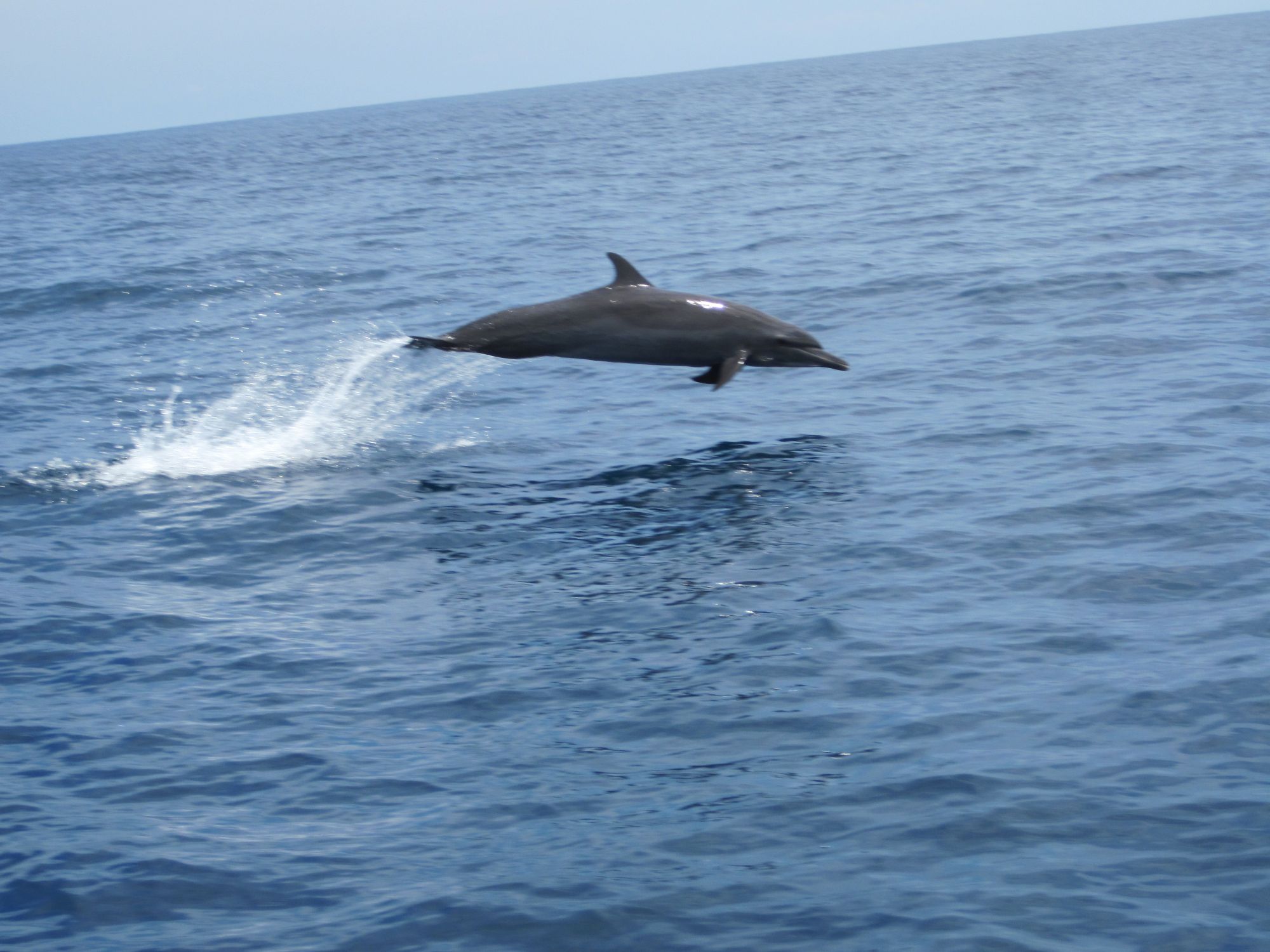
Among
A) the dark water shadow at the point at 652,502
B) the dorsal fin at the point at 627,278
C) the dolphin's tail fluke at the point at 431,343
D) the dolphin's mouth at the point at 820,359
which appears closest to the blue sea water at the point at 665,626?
the dark water shadow at the point at 652,502

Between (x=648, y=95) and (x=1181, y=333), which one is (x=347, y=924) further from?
(x=648, y=95)

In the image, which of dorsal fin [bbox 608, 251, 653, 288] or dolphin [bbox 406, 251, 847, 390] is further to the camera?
dorsal fin [bbox 608, 251, 653, 288]

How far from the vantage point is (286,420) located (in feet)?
57.0

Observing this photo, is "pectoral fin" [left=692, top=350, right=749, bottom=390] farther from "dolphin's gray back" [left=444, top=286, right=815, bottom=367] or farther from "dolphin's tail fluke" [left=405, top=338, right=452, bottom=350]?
"dolphin's tail fluke" [left=405, top=338, right=452, bottom=350]

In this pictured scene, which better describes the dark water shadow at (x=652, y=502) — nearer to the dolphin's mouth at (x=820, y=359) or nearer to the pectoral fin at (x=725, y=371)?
the dolphin's mouth at (x=820, y=359)

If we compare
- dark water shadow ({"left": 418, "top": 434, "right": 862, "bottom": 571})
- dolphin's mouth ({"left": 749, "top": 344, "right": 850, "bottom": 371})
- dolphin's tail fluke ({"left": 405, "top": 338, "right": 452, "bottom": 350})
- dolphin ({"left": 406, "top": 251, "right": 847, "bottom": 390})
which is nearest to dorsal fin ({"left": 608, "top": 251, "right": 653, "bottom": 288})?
dolphin ({"left": 406, "top": 251, "right": 847, "bottom": 390})

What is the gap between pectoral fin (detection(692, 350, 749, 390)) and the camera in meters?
13.6

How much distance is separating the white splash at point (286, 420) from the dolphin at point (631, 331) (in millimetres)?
2959

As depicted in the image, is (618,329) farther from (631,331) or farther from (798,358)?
(798,358)

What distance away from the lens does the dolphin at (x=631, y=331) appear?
13.6 metres

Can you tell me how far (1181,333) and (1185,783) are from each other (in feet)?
37.8

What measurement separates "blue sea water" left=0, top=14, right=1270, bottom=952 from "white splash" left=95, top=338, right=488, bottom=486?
0.11m

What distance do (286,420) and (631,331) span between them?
5.61 metres

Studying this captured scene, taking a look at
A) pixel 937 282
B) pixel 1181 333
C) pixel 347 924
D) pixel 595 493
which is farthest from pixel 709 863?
pixel 937 282
